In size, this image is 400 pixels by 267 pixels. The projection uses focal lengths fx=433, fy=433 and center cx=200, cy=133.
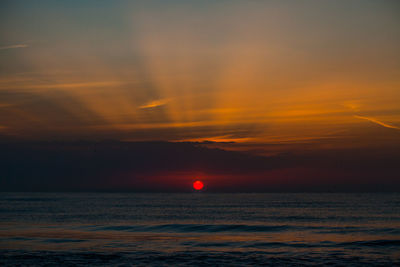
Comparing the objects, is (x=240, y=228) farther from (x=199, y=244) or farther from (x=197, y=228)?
(x=199, y=244)

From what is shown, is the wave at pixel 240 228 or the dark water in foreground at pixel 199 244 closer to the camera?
the dark water in foreground at pixel 199 244

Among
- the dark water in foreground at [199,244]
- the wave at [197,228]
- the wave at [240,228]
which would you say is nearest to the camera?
the dark water in foreground at [199,244]

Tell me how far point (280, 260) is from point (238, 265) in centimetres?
353

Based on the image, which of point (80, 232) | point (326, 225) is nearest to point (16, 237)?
point (80, 232)

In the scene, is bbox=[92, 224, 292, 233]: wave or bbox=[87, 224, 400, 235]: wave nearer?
bbox=[87, 224, 400, 235]: wave

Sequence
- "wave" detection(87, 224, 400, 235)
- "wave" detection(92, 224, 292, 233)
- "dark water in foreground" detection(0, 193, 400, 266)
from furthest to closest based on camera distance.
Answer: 1. "wave" detection(92, 224, 292, 233)
2. "wave" detection(87, 224, 400, 235)
3. "dark water in foreground" detection(0, 193, 400, 266)

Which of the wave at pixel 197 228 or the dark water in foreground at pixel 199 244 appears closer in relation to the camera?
the dark water in foreground at pixel 199 244

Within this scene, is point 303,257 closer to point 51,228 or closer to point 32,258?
point 32,258

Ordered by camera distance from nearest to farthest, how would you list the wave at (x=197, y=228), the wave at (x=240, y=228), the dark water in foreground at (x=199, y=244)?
the dark water in foreground at (x=199, y=244) < the wave at (x=240, y=228) < the wave at (x=197, y=228)

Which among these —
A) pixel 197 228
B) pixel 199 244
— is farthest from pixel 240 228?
pixel 199 244

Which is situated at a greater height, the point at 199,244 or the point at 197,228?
the point at 197,228

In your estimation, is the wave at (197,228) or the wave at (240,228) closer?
the wave at (240,228)

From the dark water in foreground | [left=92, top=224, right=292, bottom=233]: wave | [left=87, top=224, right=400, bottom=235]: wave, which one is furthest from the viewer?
[left=92, top=224, right=292, bottom=233]: wave

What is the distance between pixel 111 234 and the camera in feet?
151
